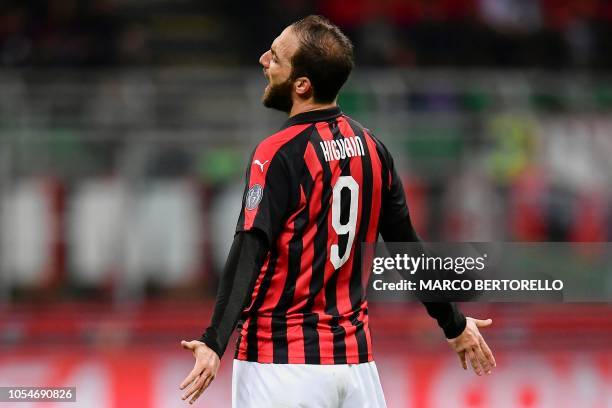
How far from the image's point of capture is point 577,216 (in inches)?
409

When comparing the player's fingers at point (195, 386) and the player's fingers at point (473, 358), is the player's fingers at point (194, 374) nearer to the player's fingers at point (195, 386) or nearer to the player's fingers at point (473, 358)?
the player's fingers at point (195, 386)

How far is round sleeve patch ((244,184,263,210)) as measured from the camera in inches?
133

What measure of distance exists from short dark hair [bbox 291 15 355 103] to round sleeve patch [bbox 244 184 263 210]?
0.38 meters

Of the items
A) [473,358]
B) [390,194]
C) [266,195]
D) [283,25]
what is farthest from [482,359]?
[283,25]

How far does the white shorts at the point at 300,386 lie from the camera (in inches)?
134

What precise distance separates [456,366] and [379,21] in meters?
5.80

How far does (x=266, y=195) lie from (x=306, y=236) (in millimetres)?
194

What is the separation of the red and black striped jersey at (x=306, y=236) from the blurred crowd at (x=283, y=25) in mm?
8817

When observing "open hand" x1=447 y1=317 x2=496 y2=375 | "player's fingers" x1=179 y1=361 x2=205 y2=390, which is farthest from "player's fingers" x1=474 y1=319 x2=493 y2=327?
"player's fingers" x1=179 y1=361 x2=205 y2=390

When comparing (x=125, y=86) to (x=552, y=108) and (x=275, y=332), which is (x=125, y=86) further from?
(x=275, y=332)

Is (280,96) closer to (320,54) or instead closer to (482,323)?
(320,54)

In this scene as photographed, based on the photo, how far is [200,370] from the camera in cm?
324

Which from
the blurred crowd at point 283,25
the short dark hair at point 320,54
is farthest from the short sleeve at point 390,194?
the blurred crowd at point 283,25

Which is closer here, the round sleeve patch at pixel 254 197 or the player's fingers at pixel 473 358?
the round sleeve patch at pixel 254 197
